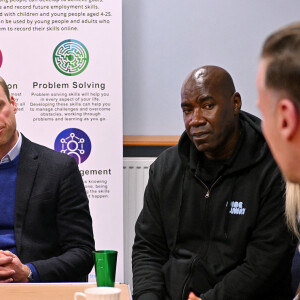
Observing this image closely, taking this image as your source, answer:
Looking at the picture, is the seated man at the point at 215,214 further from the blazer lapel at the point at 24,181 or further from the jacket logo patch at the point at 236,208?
the blazer lapel at the point at 24,181

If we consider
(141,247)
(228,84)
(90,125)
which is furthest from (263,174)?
(90,125)

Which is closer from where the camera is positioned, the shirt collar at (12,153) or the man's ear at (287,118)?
the man's ear at (287,118)

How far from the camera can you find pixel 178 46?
4426 mm

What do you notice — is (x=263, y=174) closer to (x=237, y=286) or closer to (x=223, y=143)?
Answer: (x=223, y=143)

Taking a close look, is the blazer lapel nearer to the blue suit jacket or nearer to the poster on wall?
the blue suit jacket

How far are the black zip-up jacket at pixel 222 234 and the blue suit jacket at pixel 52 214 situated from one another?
25 cm

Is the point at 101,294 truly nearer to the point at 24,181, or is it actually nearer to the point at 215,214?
the point at 215,214

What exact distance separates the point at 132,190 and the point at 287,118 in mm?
3397

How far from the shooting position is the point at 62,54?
406cm

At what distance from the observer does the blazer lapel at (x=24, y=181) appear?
248cm

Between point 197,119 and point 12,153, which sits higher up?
point 197,119

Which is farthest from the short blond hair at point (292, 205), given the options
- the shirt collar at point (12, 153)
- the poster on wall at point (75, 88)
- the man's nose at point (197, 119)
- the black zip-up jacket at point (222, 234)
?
the poster on wall at point (75, 88)

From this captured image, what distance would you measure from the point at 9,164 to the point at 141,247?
665 millimetres

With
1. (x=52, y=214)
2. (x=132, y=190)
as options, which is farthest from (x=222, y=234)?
(x=132, y=190)
